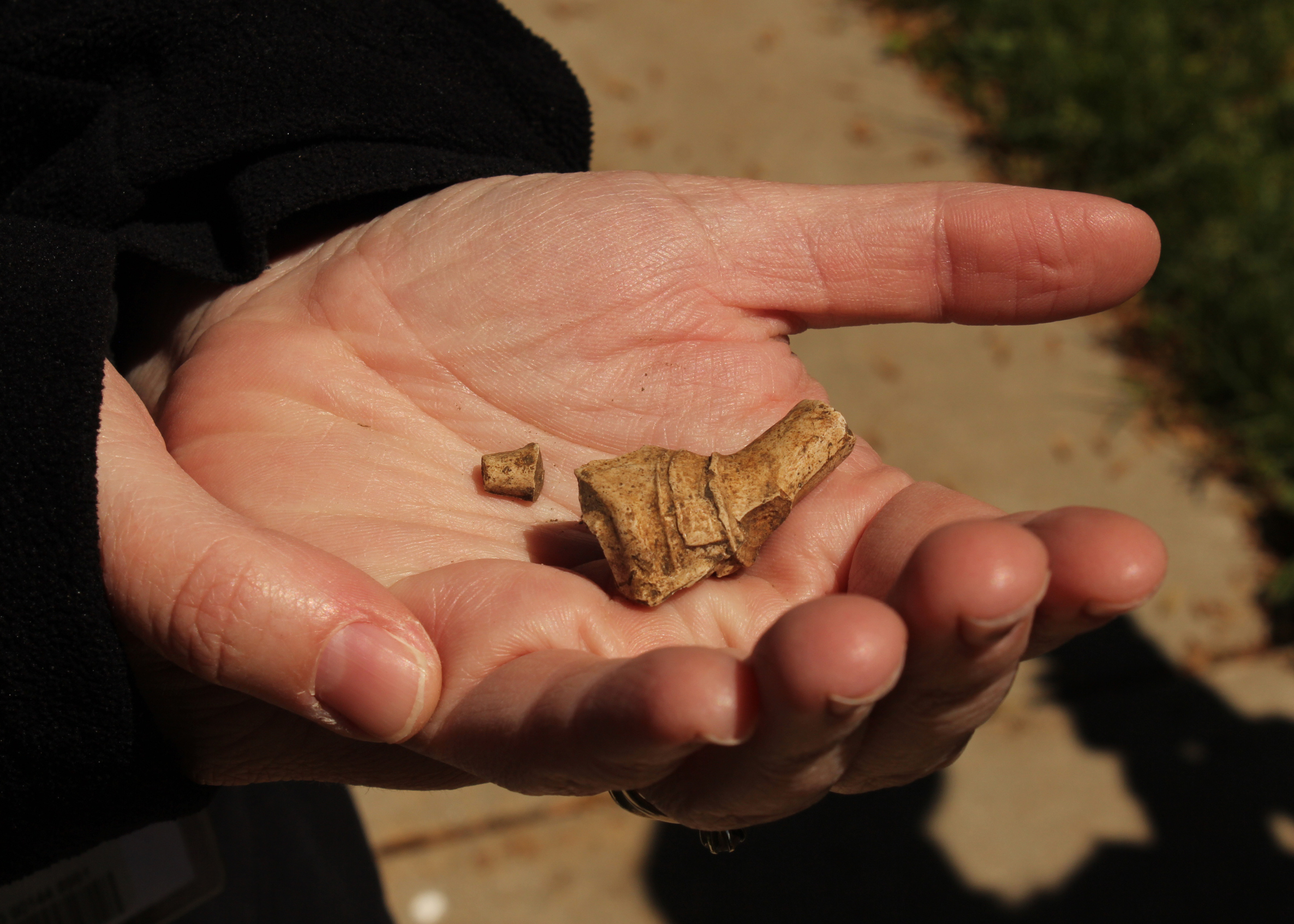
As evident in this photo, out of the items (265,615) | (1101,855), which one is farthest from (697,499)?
(1101,855)

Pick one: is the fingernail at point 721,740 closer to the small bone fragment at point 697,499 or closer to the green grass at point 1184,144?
the small bone fragment at point 697,499

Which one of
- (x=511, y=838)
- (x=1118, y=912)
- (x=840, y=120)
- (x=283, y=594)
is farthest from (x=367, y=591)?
(x=840, y=120)

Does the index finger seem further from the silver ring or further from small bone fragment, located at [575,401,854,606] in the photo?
the silver ring

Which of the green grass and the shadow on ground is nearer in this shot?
the shadow on ground

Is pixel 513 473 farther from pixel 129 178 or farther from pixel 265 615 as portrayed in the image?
pixel 129 178

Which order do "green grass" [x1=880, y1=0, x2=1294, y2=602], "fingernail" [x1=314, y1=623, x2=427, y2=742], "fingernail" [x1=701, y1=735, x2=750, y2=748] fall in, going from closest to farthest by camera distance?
"fingernail" [x1=701, y1=735, x2=750, y2=748] → "fingernail" [x1=314, y1=623, x2=427, y2=742] → "green grass" [x1=880, y1=0, x2=1294, y2=602]

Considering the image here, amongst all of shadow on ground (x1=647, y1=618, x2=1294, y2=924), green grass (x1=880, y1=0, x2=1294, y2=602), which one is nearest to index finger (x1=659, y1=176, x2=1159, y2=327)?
shadow on ground (x1=647, y1=618, x2=1294, y2=924)

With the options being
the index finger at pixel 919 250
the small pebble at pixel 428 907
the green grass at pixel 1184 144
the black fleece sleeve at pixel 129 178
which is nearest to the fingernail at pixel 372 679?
the black fleece sleeve at pixel 129 178
